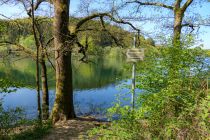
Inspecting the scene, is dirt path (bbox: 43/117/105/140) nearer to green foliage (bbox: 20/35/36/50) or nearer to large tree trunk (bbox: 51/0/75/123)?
large tree trunk (bbox: 51/0/75/123)

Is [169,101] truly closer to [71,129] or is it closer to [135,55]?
[135,55]

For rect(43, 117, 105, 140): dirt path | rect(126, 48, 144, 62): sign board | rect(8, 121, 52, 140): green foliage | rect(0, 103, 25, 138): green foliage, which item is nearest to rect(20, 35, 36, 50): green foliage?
rect(43, 117, 105, 140): dirt path

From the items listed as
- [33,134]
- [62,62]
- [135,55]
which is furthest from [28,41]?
[135,55]

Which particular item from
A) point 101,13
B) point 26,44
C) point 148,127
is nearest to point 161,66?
point 148,127

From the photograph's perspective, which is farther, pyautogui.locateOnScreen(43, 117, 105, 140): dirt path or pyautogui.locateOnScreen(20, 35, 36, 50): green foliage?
pyautogui.locateOnScreen(20, 35, 36, 50): green foliage

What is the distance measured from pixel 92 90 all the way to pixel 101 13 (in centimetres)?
1591

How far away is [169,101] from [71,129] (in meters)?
4.84

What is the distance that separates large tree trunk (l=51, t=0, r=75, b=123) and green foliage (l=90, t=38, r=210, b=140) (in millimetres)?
4207

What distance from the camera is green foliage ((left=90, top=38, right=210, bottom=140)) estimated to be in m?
3.62

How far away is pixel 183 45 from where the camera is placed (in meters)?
5.69

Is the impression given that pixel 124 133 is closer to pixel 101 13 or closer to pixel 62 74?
pixel 62 74

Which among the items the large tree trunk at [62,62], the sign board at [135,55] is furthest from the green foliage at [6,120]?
the sign board at [135,55]

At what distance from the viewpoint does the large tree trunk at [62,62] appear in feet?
31.0

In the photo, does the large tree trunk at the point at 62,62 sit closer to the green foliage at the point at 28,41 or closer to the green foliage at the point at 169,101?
the green foliage at the point at 28,41
